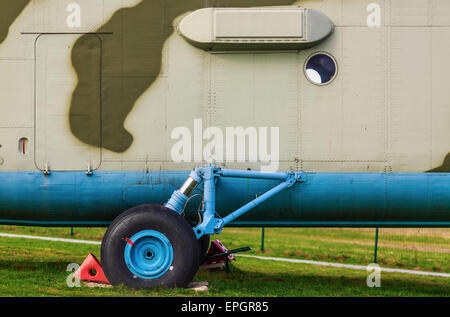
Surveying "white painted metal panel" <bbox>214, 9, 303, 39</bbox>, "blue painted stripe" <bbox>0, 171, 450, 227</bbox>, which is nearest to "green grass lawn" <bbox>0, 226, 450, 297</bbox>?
"blue painted stripe" <bbox>0, 171, 450, 227</bbox>

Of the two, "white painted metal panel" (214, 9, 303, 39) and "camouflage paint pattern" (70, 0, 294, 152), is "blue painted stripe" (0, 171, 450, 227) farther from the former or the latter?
"white painted metal panel" (214, 9, 303, 39)

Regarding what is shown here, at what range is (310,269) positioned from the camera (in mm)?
11539

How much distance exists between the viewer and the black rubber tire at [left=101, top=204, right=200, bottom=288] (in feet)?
23.0

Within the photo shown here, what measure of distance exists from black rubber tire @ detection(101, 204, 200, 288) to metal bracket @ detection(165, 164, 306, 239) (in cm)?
22

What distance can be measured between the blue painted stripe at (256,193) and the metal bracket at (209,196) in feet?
0.98

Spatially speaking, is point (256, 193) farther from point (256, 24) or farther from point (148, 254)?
point (256, 24)

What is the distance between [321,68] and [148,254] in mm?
3567

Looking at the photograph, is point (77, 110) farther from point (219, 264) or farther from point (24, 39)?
point (219, 264)

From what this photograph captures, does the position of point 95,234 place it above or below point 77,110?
below

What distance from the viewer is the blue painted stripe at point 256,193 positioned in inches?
301

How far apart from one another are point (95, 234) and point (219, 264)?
9.25 meters

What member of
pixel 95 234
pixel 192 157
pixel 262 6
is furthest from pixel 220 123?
pixel 95 234

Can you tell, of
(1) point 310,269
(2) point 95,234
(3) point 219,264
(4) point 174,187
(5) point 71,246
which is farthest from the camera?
(2) point 95,234

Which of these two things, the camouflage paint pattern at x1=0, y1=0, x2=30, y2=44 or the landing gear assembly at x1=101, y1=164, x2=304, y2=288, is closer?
the landing gear assembly at x1=101, y1=164, x2=304, y2=288
